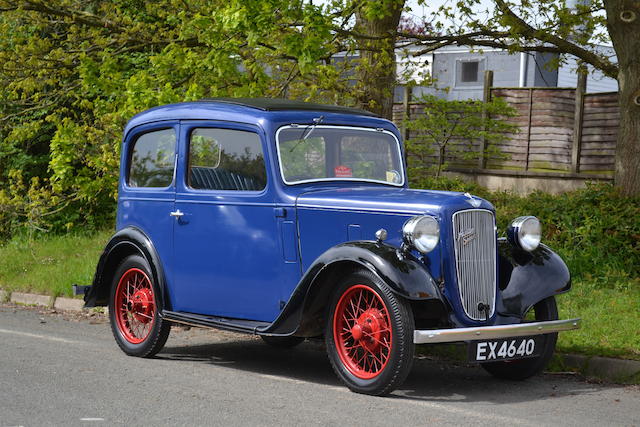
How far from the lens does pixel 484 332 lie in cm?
649

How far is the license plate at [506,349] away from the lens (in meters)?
6.55

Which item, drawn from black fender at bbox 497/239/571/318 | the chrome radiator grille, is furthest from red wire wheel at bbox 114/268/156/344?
black fender at bbox 497/239/571/318

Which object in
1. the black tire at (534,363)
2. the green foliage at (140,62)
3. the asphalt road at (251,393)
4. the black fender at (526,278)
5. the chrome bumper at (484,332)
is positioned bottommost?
the asphalt road at (251,393)

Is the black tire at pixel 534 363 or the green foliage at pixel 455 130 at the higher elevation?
the green foliage at pixel 455 130

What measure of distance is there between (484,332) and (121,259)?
12.7ft

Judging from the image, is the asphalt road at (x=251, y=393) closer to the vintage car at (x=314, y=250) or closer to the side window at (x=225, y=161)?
the vintage car at (x=314, y=250)

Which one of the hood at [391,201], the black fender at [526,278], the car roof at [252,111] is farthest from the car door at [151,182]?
the black fender at [526,278]

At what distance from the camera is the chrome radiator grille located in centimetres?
692

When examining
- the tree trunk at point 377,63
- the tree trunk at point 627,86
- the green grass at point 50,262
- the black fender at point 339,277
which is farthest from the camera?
the tree trunk at point 627,86

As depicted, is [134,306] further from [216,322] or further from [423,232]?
[423,232]

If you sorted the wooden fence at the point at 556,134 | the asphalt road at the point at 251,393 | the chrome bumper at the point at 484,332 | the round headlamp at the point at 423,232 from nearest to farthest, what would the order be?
1. the asphalt road at the point at 251,393
2. the chrome bumper at the point at 484,332
3. the round headlamp at the point at 423,232
4. the wooden fence at the point at 556,134

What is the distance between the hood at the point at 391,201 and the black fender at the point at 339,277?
326mm

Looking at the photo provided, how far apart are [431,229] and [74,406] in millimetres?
2637

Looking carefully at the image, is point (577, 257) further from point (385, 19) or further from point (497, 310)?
point (497, 310)
